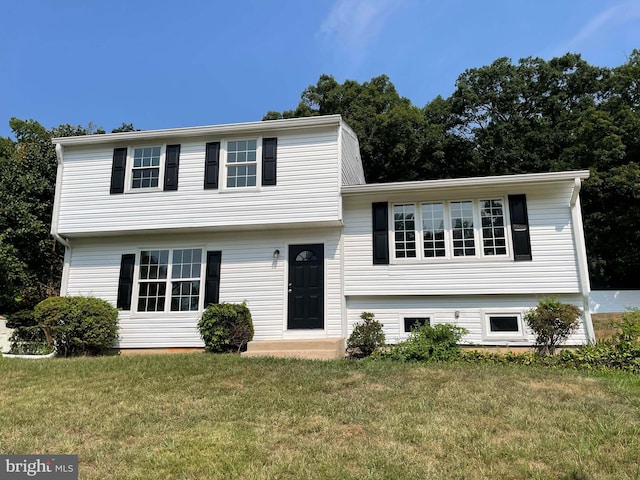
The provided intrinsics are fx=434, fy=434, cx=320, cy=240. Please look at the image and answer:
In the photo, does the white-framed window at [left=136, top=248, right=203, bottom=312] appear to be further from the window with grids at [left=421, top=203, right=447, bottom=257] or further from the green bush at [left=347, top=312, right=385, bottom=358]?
the window with grids at [left=421, top=203, right=447, bottom=257]

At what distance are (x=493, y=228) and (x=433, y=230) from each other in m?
1.27

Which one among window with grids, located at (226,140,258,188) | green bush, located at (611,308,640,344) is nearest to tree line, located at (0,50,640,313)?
window with grids, located at (226,140,258,188)

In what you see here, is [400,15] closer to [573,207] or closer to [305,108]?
[573,207]

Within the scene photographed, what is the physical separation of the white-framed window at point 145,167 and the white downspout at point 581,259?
9194 mm

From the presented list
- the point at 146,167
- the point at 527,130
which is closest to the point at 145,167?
the point at 146,167

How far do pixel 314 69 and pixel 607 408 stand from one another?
2150cm

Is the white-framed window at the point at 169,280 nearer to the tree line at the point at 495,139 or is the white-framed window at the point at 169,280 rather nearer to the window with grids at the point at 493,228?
the tree line at the point at 495,139

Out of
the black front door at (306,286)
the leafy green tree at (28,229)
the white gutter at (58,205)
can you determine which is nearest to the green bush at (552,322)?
the black front door at (306,286)

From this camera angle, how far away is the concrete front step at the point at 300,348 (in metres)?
8.17

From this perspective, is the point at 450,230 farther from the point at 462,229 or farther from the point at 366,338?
the point at 366,338

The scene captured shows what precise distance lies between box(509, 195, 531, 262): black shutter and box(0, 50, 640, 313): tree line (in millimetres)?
10338

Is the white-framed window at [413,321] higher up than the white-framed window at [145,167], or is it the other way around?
the white-framed window at [145,167]

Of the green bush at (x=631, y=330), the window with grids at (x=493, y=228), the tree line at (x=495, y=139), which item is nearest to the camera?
the green bush at (x=631, y=330)

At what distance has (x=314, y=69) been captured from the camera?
74.9 feet
